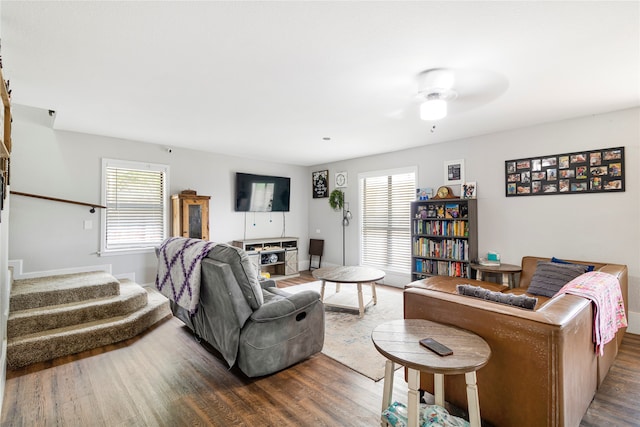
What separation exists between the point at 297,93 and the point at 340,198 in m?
3.59

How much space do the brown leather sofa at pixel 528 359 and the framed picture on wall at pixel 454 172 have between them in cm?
298

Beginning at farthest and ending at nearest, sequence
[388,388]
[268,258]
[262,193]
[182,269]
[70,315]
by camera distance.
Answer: [262,193] < [268,258] < [70,315] < [182,269] < [388,388]

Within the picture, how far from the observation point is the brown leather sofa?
4.93ft

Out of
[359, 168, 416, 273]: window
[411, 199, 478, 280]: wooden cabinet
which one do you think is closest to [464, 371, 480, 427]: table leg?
[411, 199, 478, 280]: wooden cabinet

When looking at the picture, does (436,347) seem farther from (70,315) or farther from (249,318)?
(70,315)

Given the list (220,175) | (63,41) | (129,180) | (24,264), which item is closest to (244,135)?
(220,175)

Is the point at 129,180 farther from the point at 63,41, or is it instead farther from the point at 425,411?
the point at 425,411

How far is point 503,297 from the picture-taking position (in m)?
1.91

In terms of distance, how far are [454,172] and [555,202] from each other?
1.34 meters

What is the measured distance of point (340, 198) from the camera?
20.6 ft

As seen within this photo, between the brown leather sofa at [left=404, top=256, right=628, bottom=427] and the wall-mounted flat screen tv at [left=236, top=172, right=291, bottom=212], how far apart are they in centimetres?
454

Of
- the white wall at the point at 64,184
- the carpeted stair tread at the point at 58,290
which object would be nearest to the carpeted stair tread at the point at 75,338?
the carpeted stair tread at the point at 58,290

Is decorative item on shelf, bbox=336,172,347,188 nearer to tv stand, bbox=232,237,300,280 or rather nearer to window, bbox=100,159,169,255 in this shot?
tv stand, bbox=232,237,300,280

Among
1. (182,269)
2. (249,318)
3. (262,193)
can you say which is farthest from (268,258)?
(249,318)
